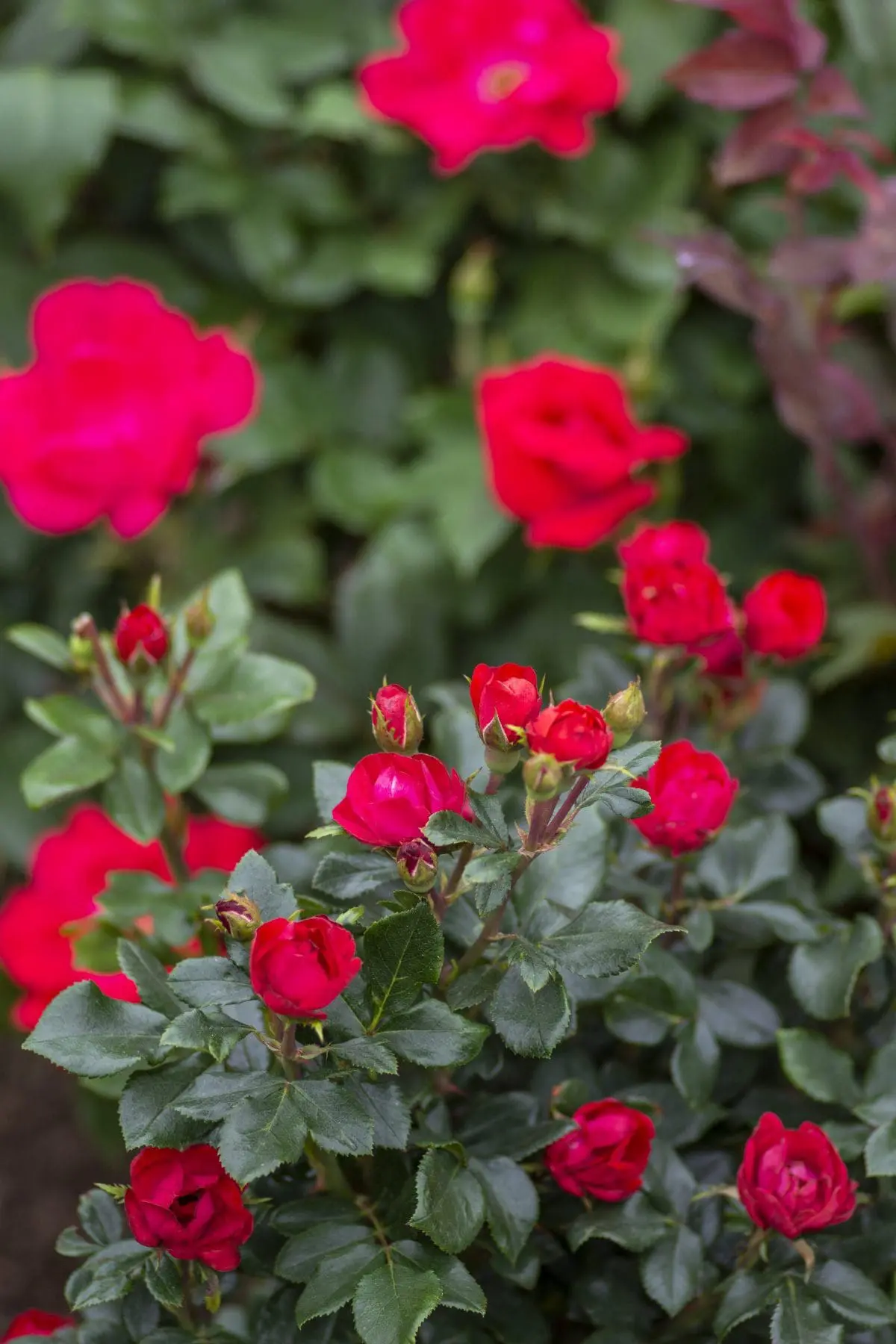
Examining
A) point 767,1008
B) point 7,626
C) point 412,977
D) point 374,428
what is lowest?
point 7,626

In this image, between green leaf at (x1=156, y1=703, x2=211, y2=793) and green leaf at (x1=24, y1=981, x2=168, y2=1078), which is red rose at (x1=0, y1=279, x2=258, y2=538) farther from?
green leaf at (x1=24, y1=981, x2=168, y2=1078)

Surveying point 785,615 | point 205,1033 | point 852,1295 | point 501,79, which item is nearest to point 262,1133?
point 205,1033

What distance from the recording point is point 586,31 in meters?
1.22

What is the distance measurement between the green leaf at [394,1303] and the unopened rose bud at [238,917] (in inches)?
5.9

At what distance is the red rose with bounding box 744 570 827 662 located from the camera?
768mm

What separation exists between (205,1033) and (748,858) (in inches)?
13.2

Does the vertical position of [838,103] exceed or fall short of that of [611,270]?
it exceeds it

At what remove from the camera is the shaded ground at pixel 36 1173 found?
52.9 inches

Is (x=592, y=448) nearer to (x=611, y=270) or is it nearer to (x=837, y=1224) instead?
(x=611, y=270)

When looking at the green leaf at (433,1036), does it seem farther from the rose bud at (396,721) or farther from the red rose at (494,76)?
the red rose at (494,76)

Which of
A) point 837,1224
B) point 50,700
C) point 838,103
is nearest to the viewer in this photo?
point 837,1224

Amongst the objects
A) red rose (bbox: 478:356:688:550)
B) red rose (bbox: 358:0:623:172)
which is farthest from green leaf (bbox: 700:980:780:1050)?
red rose (bbox: 358:0:623:172)

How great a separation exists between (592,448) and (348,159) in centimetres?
57

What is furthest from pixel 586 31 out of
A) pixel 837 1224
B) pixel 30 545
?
pixel 837 1224
